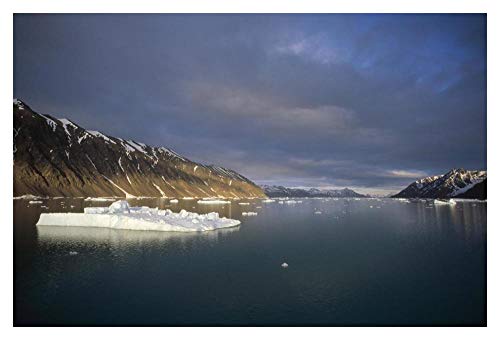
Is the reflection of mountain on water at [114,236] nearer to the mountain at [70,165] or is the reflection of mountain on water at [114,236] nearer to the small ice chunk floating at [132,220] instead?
the small ice chunk floating at [132,220]


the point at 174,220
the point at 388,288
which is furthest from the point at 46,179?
the point at 388,288

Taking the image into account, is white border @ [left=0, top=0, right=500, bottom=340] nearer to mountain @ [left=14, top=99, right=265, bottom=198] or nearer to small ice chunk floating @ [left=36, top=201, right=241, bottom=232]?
small ice chunk floating @ [left=36, top=201, right=241, bottom=232]
